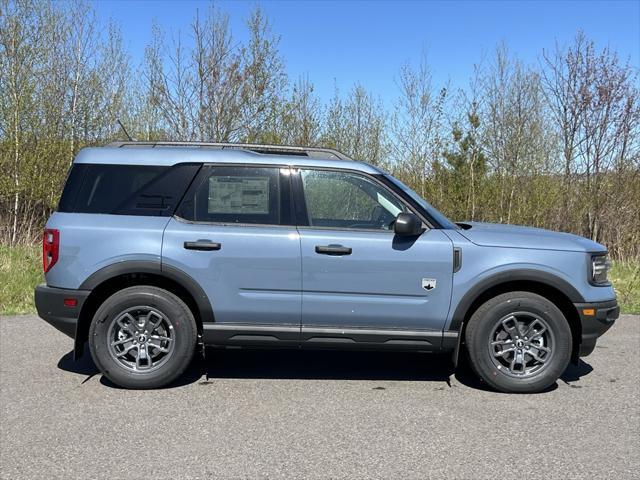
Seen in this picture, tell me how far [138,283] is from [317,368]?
180 centimetres

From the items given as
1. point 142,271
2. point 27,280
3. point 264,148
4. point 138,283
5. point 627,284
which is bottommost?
point 27,280

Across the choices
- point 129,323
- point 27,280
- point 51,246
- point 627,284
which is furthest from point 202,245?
point 627,284

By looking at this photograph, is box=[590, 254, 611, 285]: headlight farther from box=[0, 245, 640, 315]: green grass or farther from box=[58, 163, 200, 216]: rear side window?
box=[0, 245, 640, 315]: green grass

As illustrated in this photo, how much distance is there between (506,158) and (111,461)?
12.9 m

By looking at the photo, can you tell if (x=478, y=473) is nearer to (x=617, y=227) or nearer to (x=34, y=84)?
(x=617, y=227)

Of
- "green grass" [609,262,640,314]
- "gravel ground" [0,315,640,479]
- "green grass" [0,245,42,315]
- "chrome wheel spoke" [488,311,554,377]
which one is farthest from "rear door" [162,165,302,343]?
"green grass" [609,262,640,314]

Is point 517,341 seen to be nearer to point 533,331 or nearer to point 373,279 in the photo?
point 533,331

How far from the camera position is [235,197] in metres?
4.70

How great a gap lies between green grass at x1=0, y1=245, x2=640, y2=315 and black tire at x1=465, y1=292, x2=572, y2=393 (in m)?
4.34

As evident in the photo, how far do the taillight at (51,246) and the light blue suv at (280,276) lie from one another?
0.04 ft

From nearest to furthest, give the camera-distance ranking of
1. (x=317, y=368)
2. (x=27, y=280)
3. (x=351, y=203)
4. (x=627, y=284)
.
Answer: (x=351, y=203) < (x=317, y=368) < (x=27, y=280) < (x=627, y=284)

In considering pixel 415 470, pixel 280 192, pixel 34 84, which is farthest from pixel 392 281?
pixel 34 84

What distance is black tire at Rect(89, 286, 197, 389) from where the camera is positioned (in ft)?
14.9

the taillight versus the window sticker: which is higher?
the window sticker
